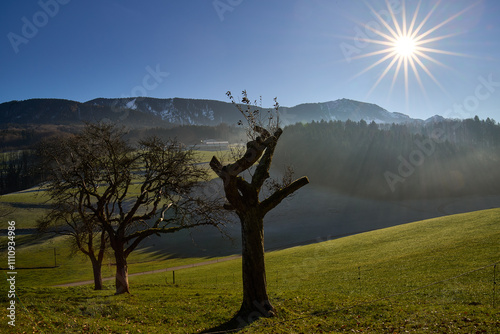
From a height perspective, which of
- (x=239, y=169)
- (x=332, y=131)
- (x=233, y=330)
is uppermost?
(x=332, y=131)

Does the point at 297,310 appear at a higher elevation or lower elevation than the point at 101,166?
lower

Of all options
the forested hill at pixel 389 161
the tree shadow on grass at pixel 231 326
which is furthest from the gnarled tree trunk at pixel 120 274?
the forested hill at pixel 389 161

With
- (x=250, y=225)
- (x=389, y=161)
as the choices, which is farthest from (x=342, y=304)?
(x=389, y=161)

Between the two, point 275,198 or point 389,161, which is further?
point 389,161

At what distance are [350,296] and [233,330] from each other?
25.7 ft

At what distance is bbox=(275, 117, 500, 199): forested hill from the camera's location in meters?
101

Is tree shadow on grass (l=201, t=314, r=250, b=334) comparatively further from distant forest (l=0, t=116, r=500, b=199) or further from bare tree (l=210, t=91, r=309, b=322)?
distant forest (l=0, t=116, r=500, b=199)

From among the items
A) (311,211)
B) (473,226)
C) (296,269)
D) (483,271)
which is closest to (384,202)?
(311,211)

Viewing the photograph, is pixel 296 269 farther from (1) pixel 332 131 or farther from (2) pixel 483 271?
(1) pixel 332 131

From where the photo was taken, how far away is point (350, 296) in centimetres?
1489

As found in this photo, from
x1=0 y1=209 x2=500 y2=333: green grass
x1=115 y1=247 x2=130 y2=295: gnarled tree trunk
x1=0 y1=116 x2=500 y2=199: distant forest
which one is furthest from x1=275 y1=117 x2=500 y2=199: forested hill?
x1=115 y1=247 x2=130 y2=295: gnarled tree trunk

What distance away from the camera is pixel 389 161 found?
115m

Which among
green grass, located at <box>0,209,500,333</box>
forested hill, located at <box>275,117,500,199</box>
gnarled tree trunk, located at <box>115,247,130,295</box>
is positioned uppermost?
forested hill, located at <box>275,117,500,199</box>

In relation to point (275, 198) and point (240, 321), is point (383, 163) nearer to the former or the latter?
point (275, 198)
